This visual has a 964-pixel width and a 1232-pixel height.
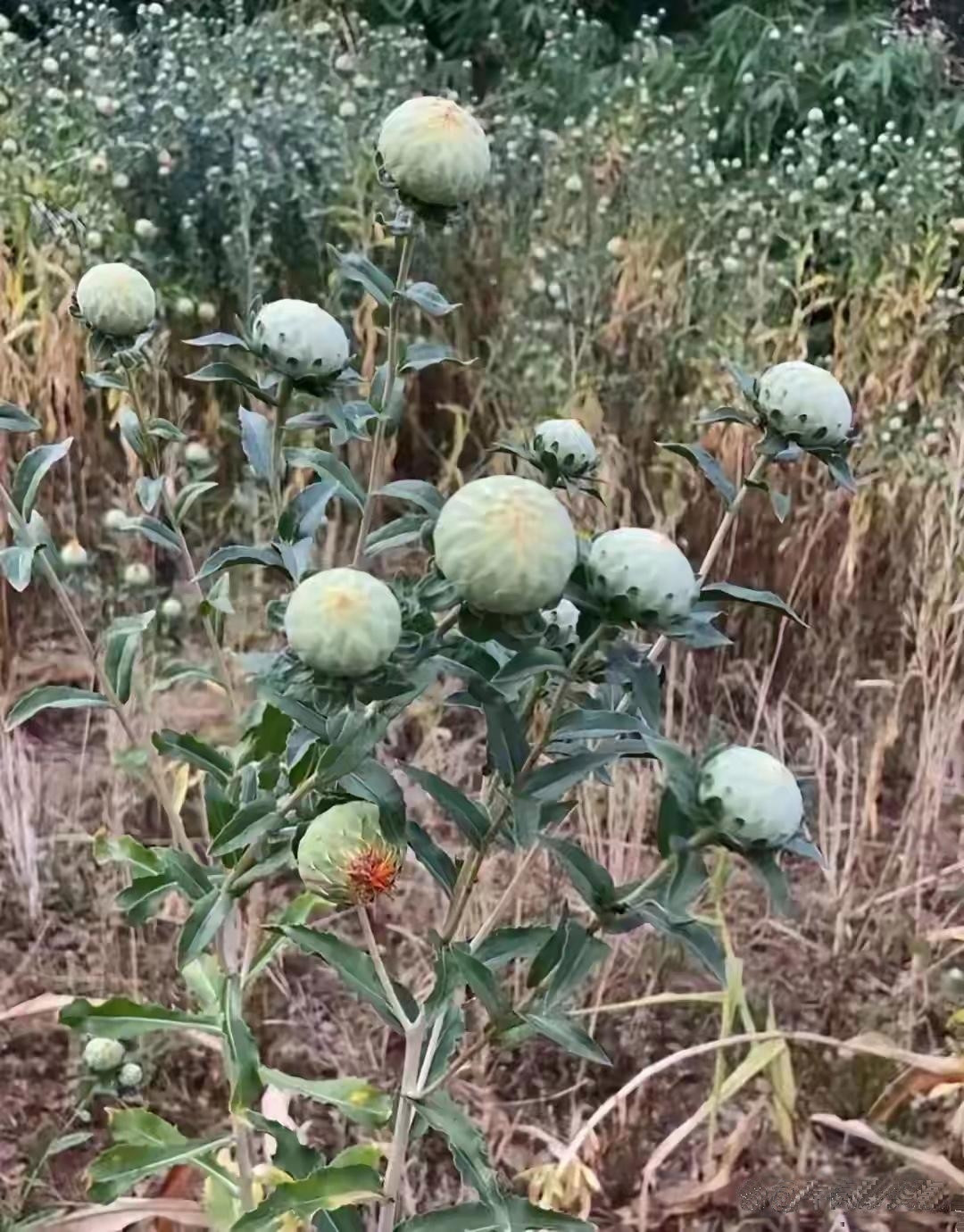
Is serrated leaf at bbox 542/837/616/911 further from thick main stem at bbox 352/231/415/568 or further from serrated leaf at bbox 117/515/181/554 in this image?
serrated leaf at bbox 117/515/181/554

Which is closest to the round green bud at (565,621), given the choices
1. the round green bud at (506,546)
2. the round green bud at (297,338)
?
the round green bud at (506,546)

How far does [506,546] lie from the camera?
0.79 meters

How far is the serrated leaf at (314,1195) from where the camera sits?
1111 mm

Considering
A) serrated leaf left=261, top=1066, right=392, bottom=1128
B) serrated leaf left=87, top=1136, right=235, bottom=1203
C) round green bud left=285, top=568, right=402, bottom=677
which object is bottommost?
serrated leaf left=87, top=1136, right=235, bottom=1203

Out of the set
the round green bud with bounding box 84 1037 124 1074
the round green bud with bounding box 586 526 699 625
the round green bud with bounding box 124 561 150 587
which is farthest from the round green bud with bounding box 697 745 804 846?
the round green bud with bounding box 124 561 150 587

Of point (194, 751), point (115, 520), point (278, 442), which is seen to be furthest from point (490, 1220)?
point (115, 520)

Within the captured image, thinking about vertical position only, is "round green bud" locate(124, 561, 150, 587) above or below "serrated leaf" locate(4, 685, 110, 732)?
below

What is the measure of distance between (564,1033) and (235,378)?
2.02 ft

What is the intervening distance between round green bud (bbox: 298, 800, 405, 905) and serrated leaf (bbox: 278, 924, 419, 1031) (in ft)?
0.33

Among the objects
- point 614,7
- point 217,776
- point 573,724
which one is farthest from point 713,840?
point 614,7

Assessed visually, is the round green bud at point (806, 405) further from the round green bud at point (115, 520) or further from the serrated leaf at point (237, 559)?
the round green bud at point (115, 520)

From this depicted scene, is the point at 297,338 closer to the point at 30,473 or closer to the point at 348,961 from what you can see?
the point at 30,473

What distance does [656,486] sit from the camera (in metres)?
2.99

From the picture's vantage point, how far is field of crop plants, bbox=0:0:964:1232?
97cm
